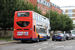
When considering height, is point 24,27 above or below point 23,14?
below

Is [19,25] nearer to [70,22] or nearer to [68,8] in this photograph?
[70,22]

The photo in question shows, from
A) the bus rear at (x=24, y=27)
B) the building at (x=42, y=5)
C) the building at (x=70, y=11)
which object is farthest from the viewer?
the building at (x=70, y=11)

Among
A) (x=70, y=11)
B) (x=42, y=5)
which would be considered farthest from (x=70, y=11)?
(x=42, y=5)

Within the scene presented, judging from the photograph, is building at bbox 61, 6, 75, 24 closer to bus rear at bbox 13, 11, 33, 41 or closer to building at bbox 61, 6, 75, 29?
building at bbox 61, 6, 75, 29

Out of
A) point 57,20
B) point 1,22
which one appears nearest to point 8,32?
point 1,22

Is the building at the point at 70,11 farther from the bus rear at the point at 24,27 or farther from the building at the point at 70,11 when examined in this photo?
the bus rear at the point at 24,27

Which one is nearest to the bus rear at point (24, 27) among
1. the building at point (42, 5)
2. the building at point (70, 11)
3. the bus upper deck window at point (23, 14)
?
the bus upper deck window at point (23, 14)

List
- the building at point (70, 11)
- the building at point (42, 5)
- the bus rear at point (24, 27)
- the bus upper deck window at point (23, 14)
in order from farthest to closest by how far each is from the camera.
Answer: the building at point (70, 11), the building at point (42, 5), the bus upper deck window at point (23, 14), the bus rear at point (24, 27)

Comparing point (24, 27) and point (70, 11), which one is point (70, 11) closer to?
point (70, 11)

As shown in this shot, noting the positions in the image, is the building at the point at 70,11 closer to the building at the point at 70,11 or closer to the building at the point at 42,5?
the building at the point at 70,11

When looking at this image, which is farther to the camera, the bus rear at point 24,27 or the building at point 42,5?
the building at point 42,5

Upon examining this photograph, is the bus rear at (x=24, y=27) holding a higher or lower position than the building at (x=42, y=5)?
lower

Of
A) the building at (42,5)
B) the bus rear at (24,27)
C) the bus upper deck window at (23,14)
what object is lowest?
the bus rear at (24,27)

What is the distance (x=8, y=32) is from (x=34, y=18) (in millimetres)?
20122
